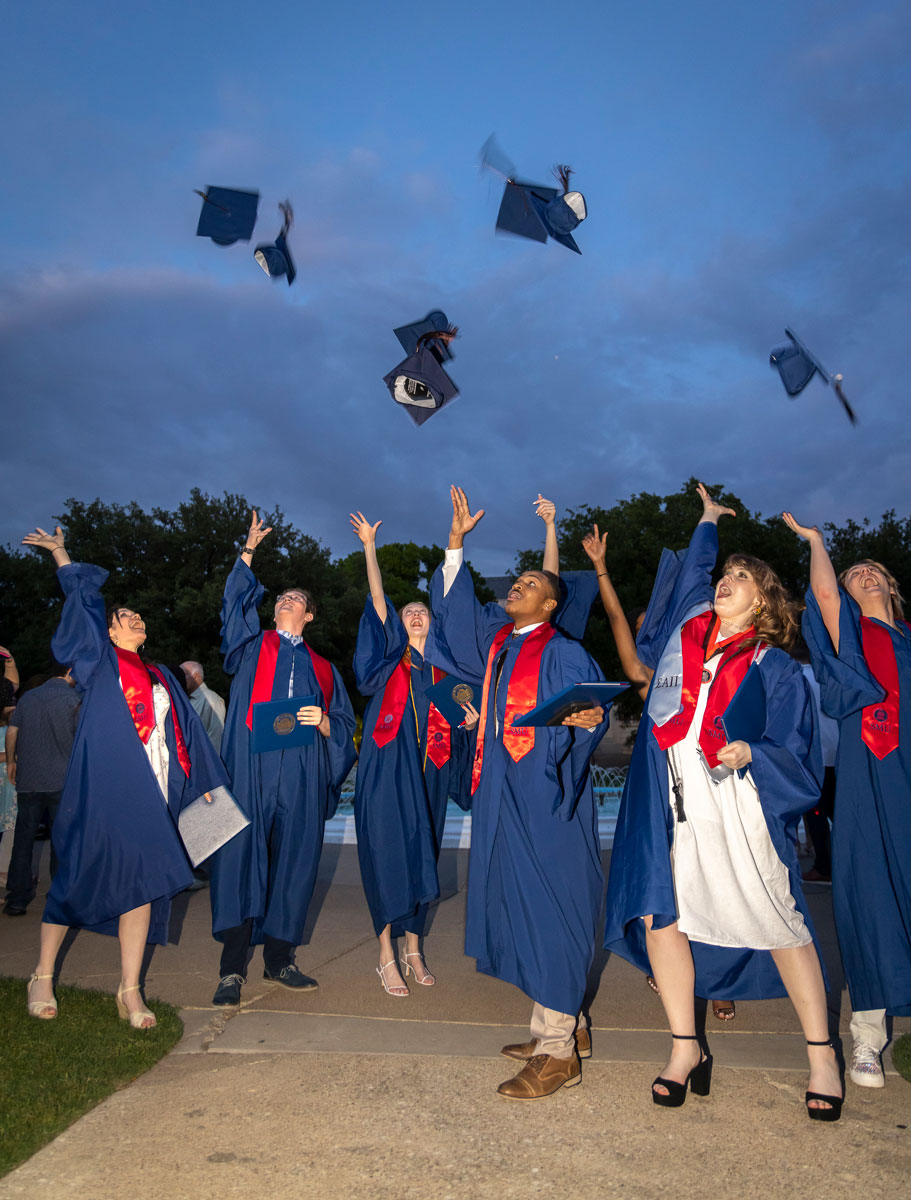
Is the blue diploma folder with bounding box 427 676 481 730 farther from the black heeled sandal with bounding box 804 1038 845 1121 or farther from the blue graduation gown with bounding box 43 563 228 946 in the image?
the black heeled sandal with bounding box 804 1038 845 1121

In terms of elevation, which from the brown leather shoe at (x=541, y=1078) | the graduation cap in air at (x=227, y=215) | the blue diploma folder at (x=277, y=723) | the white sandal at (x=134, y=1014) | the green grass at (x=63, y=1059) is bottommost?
the green grass at (x=63, y=1059)

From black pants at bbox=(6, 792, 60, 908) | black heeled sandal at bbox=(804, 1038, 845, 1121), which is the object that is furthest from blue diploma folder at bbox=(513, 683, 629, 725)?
black pants at bbox=(6, 792, 60, 908)

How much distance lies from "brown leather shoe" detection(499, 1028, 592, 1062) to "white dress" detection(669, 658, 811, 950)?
2.55 feet

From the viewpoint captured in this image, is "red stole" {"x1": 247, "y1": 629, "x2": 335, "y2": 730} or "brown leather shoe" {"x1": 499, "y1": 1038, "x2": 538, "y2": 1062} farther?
"red stole" {"x1": 247, "y1": 629, "x2": 335, "y2": 730}

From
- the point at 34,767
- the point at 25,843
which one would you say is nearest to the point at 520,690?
the point at 34,767

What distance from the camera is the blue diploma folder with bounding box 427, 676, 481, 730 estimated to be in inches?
198

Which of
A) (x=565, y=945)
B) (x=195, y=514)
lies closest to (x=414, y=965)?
(x=565, y=945)

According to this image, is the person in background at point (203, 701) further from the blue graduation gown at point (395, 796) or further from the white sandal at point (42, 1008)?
the white sandal at point (42, 1008)

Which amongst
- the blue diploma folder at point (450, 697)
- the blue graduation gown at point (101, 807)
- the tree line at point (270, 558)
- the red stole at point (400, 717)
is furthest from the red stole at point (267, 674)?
the tree line at point (270, 558)

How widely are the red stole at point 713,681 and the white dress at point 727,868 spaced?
0.13ft

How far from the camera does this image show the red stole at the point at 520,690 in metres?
3.50

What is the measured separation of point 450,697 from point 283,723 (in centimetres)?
95

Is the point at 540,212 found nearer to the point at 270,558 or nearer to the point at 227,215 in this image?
the point at 227,215

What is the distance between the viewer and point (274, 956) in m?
4.61
